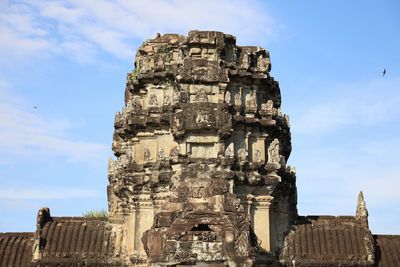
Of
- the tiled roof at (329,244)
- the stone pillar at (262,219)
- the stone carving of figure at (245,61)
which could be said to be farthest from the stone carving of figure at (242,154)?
the tiled roof at (329,244)

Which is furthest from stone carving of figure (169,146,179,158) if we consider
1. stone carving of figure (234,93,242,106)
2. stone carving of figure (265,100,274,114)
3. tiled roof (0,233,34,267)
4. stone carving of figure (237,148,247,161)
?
tiled roof (0,233,34,267)

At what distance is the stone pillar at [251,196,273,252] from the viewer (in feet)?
53.1

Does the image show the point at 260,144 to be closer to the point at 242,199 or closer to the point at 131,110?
the point at 242,199

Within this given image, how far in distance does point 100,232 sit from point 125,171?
186 cm

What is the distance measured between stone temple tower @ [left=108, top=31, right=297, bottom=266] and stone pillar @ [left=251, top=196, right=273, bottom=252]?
1.0 inches

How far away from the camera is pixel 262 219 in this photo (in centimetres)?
1631

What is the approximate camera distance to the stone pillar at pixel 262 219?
1617cm

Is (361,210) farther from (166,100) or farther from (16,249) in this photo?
(16,249)

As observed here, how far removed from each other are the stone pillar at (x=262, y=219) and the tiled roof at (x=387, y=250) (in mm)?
3009

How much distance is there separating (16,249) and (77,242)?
1.79m

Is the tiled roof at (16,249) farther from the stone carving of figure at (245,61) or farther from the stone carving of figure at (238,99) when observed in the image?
the stone carving of figure at (245,61)

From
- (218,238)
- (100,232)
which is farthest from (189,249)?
(100,232)

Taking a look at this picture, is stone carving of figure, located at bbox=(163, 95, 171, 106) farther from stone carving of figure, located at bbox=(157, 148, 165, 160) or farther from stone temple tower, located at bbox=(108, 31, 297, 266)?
stone carving of figure, located at bbox=(157, 148, 165, 160)

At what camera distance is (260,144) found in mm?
16938
